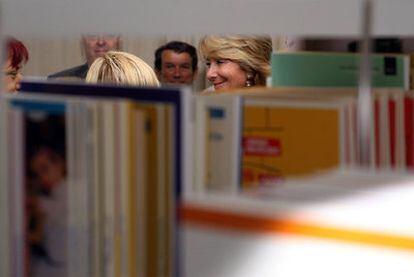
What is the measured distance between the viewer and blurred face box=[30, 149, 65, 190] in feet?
3.18

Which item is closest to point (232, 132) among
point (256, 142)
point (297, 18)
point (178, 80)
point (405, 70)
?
point (256, 142)

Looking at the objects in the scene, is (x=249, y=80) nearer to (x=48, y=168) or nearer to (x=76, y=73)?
(x=76, y=73)

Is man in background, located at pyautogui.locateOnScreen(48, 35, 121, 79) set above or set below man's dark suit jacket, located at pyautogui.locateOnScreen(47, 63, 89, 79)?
above

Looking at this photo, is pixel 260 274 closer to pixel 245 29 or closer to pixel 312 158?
pixel 312 158

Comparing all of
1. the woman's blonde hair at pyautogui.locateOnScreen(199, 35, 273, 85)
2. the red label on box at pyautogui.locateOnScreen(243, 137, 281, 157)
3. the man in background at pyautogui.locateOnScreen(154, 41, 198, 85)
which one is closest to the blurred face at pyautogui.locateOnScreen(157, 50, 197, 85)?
the man in background at pyautogui.locateOnScreen(154, 41, 198, 85)

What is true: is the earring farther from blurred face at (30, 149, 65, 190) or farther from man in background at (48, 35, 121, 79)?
blurred face at (30, 149, 65, 190)

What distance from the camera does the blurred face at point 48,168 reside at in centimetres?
97

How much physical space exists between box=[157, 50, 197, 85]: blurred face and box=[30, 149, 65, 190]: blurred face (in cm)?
326

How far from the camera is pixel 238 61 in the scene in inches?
139

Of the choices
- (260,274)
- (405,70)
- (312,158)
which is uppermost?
(405,70)

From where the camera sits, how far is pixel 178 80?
424 cm

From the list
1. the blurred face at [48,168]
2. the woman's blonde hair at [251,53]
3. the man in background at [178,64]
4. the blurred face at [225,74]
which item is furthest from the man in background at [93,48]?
the blurred face at [48,168]

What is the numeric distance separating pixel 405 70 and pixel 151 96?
69cm

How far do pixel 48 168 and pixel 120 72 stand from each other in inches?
77.4
